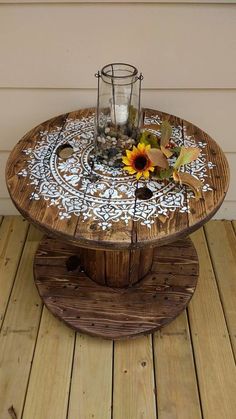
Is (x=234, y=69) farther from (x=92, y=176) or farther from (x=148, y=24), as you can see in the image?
(x=92, y=176)

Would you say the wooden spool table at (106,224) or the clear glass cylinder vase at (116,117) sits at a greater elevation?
the clear glass cylinder vase at (116,117)

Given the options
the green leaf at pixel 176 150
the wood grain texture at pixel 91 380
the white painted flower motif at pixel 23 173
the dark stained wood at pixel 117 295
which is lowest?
the wood grain texture at pixel 91 380

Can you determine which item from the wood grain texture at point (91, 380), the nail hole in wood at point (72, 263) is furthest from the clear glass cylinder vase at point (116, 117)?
the wood grain texture at point (91, 380)

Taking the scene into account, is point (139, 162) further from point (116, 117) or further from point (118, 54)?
point (118, 54)

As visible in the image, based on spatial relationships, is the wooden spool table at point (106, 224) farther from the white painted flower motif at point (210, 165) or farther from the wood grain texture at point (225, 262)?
the wood grain texture at point (225, 262)

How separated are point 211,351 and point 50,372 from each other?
0.50 meters

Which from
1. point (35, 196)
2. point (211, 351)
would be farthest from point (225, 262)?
point (35, 196)

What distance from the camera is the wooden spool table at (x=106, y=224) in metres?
0.95

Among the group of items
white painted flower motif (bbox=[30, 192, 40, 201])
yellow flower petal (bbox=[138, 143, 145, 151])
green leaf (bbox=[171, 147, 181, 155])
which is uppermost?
yellow flower petal (bbox=[138, 143, 145, 151])

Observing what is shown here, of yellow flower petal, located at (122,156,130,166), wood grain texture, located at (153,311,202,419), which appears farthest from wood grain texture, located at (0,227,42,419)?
yellow flower petal, located at (122,156,130,166)

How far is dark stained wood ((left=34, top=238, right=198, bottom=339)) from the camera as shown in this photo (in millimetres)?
1248

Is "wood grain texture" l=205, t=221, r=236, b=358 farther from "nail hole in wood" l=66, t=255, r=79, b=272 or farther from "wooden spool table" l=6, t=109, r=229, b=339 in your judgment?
"nail hole in wood" l=66, t=255, r=79, b=272

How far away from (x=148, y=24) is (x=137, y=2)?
73 millimetres

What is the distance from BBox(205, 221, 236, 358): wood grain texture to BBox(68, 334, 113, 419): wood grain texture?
41 centimetres
